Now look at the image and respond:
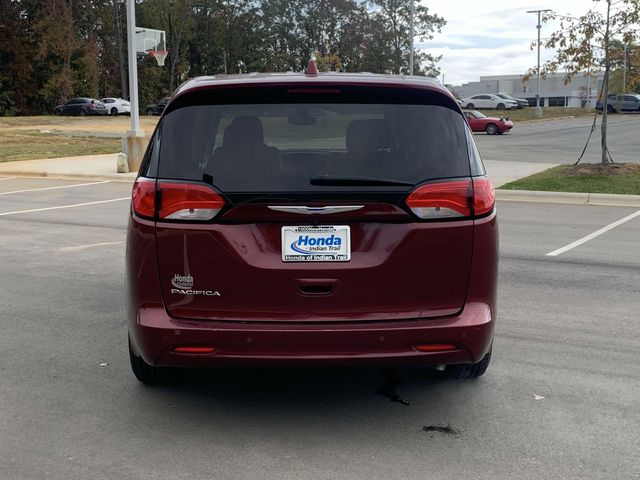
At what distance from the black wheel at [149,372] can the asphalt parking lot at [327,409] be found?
6 centimetres

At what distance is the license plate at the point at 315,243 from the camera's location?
3.54m

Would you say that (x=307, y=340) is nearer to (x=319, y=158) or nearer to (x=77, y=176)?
(x=319, y=158)

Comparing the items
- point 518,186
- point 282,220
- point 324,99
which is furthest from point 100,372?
point 518,186

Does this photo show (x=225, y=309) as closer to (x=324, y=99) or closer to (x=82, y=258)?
(x=324, y=99)

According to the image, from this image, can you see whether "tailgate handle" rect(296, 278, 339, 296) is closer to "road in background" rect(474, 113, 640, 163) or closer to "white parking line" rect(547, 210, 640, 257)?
"white parking line" rect(547, 210, 640, 257)

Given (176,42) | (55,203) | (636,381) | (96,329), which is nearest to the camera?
(636,381)

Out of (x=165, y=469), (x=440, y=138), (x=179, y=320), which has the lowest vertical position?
(x=165, y=469)

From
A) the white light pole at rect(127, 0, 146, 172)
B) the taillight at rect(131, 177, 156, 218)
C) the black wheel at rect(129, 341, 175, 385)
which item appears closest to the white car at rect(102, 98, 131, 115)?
the white light pole at rect(127, 0, 146, 172)

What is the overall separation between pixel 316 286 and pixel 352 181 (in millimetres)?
529

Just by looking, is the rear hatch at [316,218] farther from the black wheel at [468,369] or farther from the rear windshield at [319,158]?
the black wheel at [468,369]

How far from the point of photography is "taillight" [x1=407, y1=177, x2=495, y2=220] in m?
3.60

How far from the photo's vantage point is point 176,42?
241 feet

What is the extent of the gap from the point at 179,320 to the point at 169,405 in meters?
0.74

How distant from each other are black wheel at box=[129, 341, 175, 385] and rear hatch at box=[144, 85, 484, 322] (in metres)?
0.78
